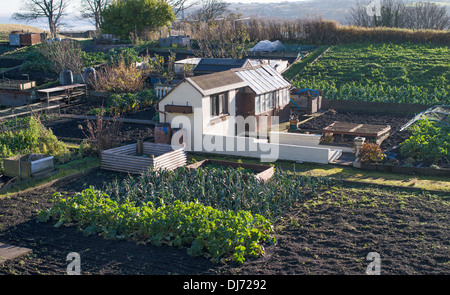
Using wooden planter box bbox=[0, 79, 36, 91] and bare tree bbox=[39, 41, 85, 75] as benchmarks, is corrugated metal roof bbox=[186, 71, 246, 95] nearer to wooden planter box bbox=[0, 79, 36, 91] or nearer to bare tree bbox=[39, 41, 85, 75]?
bare tree bbox=[39, 41, 85, 75]

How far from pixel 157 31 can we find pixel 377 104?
83.2ft

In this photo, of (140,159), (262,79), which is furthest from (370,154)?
(262,79)

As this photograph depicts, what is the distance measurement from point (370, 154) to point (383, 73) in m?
15.4

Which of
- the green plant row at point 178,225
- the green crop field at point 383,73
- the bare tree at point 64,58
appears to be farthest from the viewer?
the bare tree at point 64,58

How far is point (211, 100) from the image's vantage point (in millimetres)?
16938

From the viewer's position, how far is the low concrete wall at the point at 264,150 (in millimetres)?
15305

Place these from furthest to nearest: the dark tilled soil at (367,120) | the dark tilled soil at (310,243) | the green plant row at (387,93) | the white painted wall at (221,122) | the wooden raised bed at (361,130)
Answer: the green plant row at (387,93) < the dark tilled soil at (367,120) < the wooden raised bed at (361,130) < the white painted wall at (221,122) < the dark tilled soil at (310,243)

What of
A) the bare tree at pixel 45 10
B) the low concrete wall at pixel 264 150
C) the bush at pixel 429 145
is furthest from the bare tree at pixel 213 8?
the bush at pixel 429 145

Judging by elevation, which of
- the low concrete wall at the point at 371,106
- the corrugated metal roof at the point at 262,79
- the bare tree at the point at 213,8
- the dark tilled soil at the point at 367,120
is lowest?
the dark tilled soil at the point at 367,120

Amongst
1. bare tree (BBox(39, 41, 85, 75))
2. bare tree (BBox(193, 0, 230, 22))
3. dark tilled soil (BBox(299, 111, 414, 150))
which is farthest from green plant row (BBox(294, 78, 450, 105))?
bare tree (BBox(193, 0, 230, 22))

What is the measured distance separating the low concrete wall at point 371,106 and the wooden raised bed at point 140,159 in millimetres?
11364

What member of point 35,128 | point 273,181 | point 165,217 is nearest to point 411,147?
point 273,181

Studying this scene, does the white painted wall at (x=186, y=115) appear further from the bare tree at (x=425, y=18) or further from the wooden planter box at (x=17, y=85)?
the bare tree at (x=425, y=18)
